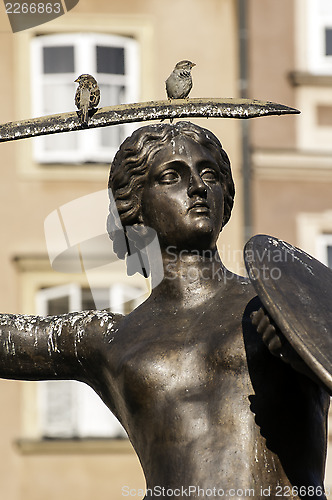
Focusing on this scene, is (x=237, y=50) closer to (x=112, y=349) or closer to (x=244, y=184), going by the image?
(x=244, y=184)

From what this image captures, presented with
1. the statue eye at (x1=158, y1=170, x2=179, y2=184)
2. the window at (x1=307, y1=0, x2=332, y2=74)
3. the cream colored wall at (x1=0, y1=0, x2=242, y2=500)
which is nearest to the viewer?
the statue eye at (x1=158, y1=170, x2=179, y2=184)

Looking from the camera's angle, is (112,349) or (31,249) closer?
(112,349)

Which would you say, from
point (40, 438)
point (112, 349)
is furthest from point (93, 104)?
point (40, 438)

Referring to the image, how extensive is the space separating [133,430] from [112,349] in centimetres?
29

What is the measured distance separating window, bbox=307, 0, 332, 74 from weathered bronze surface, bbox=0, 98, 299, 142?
18.1m

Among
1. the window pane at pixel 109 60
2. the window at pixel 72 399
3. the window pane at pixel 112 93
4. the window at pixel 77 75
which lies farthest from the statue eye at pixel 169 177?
the window pane at pixel 109 60

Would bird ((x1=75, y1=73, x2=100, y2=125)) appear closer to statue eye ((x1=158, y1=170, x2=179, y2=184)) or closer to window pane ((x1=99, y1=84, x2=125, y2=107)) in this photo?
statue eye ((x1=158, y1=170, x2=179, y2=184))

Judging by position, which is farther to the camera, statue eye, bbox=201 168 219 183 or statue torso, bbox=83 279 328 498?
statue eye, bbox=201 168 219 183

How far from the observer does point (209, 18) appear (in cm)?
2417

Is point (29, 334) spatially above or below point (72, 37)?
below

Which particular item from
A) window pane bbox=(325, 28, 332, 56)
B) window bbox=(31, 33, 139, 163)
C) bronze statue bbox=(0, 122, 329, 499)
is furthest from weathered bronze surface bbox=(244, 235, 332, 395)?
window pane bbox=(325, 28, 332, 56)

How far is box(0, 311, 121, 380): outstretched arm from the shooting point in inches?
245

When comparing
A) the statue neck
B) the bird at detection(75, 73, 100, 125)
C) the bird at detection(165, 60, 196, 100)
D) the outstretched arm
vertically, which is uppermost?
the bird at detection(165, 60, 196, 100)

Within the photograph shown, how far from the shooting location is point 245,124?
23.8 metres
